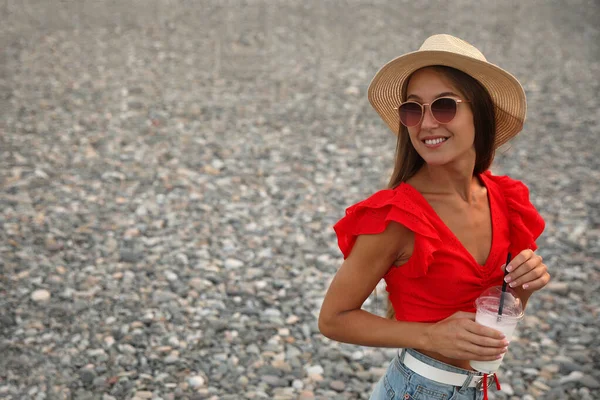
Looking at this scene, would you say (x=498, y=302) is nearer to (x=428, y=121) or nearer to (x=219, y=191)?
(x=428, y=121)

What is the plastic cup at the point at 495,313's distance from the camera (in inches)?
89.4

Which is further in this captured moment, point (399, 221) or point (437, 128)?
point (437, 128)

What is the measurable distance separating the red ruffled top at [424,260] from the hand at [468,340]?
0.16 m

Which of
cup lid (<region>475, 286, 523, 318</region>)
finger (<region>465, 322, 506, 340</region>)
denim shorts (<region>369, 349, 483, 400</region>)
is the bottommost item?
denim shorts (<region>369, 349, 483, 400</region>)

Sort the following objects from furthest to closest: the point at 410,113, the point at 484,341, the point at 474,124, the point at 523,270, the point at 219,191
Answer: the point at 219,191 < the point at 474,124 < the point at 410,113 < the point at 523,270 < the point at 484,341

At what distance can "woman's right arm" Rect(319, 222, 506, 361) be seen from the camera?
2.29 metres

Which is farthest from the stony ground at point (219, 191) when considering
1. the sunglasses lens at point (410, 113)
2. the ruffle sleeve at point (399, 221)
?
the sunglasses lens at point (410, 113)

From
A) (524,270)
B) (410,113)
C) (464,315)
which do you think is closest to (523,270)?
→ (524,270)

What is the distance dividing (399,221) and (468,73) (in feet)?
1.99

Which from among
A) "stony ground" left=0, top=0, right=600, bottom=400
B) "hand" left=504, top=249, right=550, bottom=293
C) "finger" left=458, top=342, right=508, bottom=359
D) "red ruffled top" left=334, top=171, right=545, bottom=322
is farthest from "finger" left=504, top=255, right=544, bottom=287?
"stony ground" left=0, top=0, right=600, bottom=400

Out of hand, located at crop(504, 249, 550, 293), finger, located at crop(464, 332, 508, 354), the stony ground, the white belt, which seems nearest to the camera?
finger, located at crop(464, 332, 508, 354)

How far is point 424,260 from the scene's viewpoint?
2.29m

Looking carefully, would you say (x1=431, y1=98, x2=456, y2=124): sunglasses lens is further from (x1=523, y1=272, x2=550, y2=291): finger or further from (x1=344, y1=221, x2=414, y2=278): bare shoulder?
(x1=523, y1=272, x2=550, y2=291): finger

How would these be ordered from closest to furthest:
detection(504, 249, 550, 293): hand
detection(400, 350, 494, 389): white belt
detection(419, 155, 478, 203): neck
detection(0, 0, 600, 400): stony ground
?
1. detection(504, 249, 550, 293): hand
2. detection(400, 350, 494, 389): white belt
3. detection(419, 155, 478, 203): neck
4. detection(0, 0, 600, 400): stony ground
